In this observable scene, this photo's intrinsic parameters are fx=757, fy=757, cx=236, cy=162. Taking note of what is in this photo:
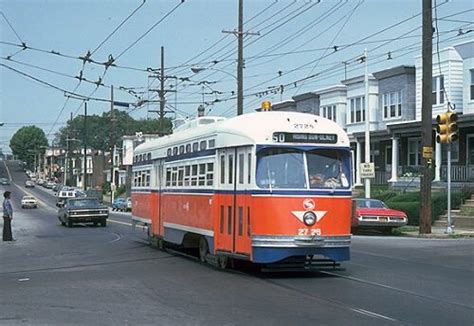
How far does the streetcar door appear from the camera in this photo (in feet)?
46.8

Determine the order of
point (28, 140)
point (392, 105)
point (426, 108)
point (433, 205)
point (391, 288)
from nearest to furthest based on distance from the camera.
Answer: point (391, 288) → point (426, 108) → point (433, 205) → point (392, 105) → point (28, 140)

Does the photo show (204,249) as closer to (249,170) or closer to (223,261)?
(223,261)

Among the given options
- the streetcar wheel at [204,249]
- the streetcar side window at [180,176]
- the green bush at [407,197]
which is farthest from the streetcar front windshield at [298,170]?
the green bush at [407,197]

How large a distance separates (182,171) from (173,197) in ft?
3.17

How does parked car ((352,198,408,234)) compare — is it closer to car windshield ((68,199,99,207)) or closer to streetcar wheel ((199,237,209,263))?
streetcar wheel ((199,237,209,263))

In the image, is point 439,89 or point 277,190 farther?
point 439,89

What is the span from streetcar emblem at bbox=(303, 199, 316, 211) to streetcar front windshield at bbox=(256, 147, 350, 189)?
0.26m

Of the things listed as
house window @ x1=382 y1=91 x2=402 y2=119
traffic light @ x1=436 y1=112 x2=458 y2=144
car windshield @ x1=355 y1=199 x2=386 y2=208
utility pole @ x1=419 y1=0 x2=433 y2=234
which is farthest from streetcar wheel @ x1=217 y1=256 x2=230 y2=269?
house window @ x1=382 y1=91 x2=402 y2=119

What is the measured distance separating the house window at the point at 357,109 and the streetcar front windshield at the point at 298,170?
128 ft

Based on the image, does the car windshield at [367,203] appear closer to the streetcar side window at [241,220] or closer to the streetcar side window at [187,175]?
the streetcar side window at [187,175]

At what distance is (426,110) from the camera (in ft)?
89.6

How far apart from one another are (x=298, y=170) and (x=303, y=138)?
0.65 m

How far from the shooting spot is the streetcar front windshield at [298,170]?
14.1 meters

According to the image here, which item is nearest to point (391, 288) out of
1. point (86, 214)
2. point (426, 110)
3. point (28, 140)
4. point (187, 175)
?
point (187, 175)
